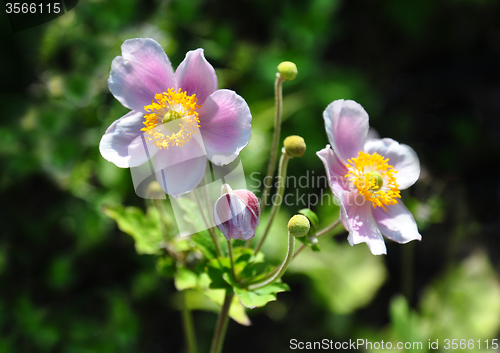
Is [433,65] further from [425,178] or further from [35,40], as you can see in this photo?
[35,40]

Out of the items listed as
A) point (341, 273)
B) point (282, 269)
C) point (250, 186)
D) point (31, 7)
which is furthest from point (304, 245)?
point (31, 7)

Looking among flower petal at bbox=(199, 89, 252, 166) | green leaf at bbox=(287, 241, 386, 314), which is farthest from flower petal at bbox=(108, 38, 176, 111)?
green leaf at bbox=(287, 241, 386, 314)

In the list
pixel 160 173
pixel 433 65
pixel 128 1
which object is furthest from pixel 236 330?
pixel 433 65

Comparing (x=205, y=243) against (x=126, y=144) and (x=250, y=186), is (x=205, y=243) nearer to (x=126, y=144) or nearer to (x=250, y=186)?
(x=126, y=144)

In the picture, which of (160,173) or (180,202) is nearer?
(160,173)

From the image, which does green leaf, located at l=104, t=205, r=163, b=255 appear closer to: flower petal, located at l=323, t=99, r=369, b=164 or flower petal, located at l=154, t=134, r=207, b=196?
flower petal, located at l=154, t=134, r=207, b=196

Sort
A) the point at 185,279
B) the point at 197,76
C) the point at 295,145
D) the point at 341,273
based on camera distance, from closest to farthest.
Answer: the point at 295,145
the point at 197,76
the point at 185,279
the point at 341,273
